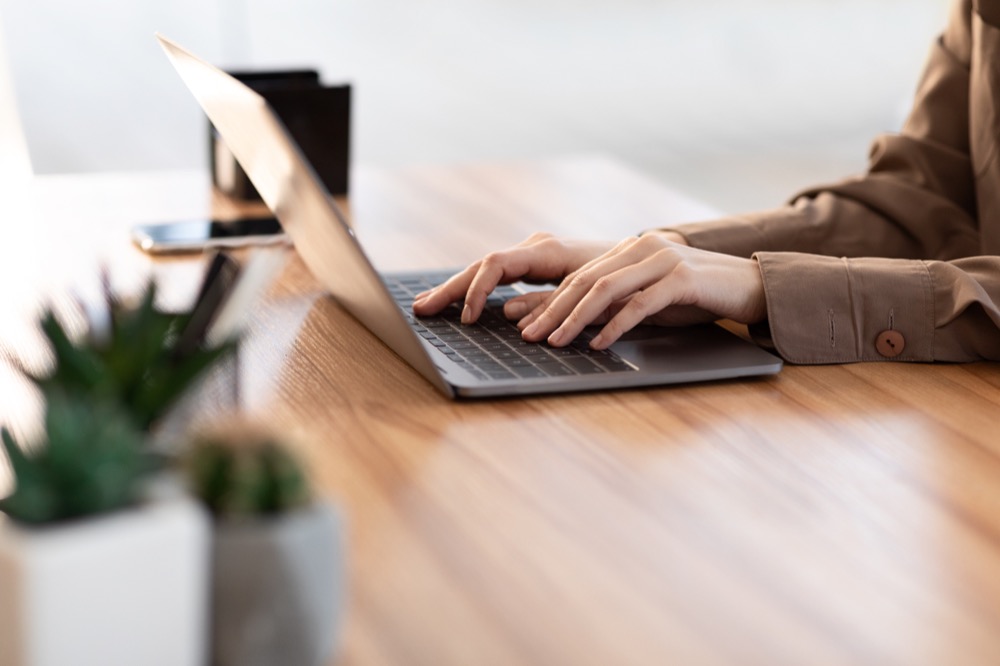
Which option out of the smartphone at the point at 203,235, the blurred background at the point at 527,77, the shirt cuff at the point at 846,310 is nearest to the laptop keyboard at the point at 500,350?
the shirt cuff at the point at 846,310

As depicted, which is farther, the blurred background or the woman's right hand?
the blurred background

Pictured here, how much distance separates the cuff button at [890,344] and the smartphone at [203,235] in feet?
2.09

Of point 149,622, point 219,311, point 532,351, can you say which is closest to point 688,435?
point 532,351

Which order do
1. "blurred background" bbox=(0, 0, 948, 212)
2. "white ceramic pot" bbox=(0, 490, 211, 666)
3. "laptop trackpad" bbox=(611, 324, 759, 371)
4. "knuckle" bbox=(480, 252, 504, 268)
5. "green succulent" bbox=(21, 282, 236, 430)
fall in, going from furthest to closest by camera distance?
"blurred background" bbox=(0, 0, 948, 212) → "knuckle" bbox=(480, 252, 504, 268) → "laptop trackpad" bbox=(611, 324, 759, 371) → "green succulent" bbox=(21, 282, 236, 430) → "white ceramic pot" bbox=(0, 490, 211, 666)

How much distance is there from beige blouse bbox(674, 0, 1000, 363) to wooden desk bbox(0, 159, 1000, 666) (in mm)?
35

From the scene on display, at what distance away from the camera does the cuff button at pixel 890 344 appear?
1060mm

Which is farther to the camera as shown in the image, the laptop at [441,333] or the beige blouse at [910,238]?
the beige blouse at [910,238]

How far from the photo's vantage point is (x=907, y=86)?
5.86m

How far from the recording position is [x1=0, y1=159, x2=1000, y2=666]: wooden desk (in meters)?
0.61

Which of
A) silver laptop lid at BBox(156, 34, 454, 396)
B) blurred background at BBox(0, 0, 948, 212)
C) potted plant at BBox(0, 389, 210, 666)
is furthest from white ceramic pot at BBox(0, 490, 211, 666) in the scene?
blurred background at BBox(0, 0, 948, 212)

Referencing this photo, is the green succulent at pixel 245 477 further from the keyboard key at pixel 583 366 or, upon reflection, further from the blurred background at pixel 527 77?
the blurred background at pixel 527 77

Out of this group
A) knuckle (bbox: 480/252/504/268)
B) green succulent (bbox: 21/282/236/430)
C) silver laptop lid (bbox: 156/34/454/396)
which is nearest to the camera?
green succulent (bbox: 21/282/236/430)

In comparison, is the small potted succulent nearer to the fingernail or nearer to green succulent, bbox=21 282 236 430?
green succulent, bbox=21 282 236 430

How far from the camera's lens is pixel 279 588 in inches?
19.3
